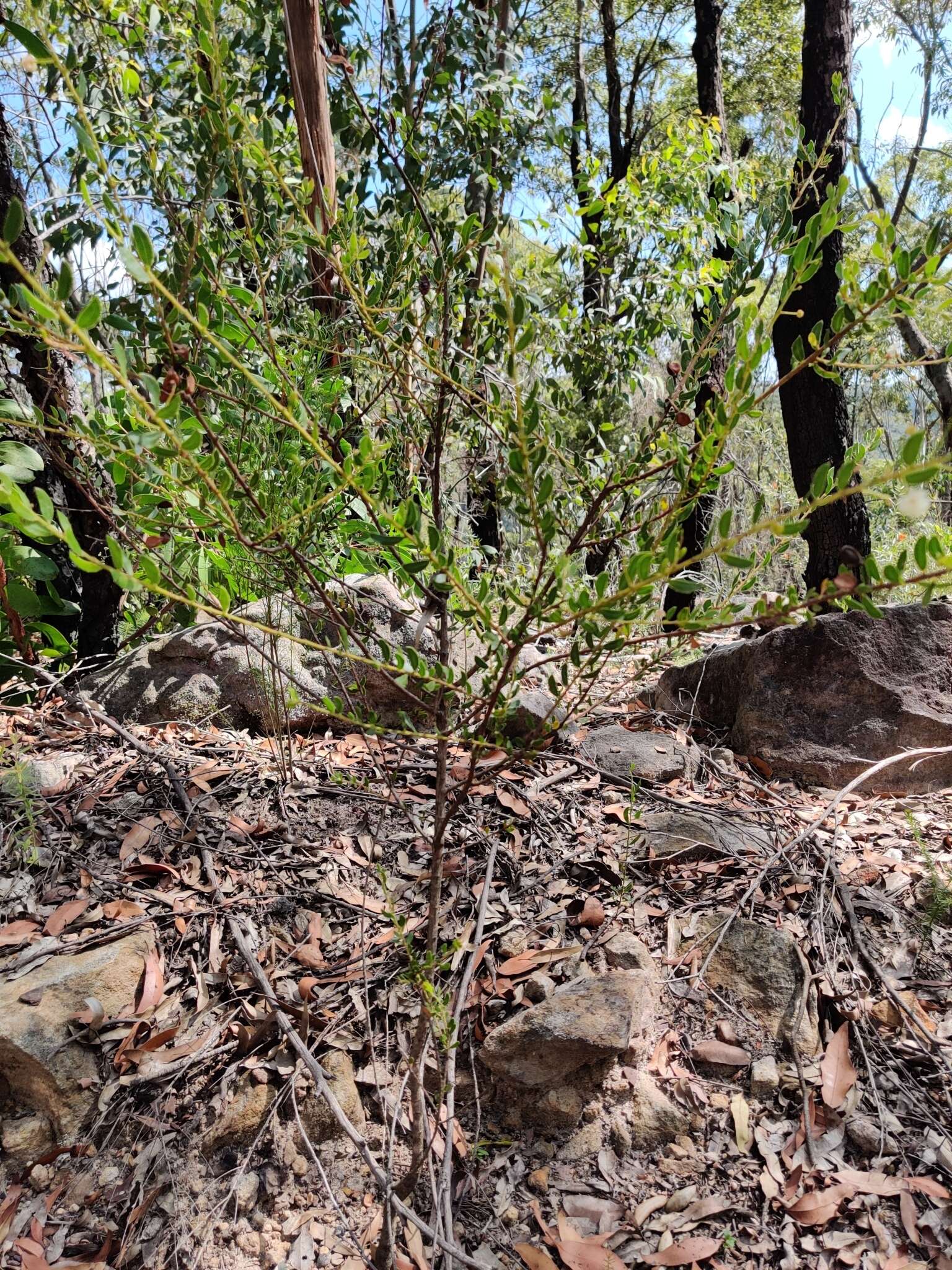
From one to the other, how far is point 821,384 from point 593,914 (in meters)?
3.70

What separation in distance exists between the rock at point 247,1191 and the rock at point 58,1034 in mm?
379

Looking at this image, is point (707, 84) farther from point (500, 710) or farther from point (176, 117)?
point (500, 710)

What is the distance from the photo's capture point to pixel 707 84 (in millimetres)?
7312

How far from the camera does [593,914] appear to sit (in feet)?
6.90

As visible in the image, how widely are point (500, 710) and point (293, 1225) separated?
121 centimetres

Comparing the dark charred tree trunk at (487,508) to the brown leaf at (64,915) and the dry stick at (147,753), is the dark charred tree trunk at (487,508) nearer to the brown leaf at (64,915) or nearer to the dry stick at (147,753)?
the dry stick at (147,753)

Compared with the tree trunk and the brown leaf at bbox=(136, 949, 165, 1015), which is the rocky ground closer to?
the brown leaf at bbox=(136, 949, 165, 1015)

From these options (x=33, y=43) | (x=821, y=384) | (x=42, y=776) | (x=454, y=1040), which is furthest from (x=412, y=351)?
(x=821, y=384)

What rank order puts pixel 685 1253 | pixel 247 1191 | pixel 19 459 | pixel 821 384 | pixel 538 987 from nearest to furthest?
1. pixel 685 1253
2. pixel 247 1191
3. pixel 538 987
4. pixel 19 459
5. pixel 821 384

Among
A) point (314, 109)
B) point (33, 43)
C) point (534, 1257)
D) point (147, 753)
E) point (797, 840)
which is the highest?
point (314, 109)

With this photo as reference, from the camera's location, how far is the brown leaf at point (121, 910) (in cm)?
209

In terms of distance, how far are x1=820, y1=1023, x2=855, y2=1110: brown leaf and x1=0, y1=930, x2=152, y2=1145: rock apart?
160 cm

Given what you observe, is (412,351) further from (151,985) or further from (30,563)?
(30,563)

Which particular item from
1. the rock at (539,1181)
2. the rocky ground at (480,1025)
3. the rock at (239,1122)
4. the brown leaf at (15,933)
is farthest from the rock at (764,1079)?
the brown leaf at (15,933)
